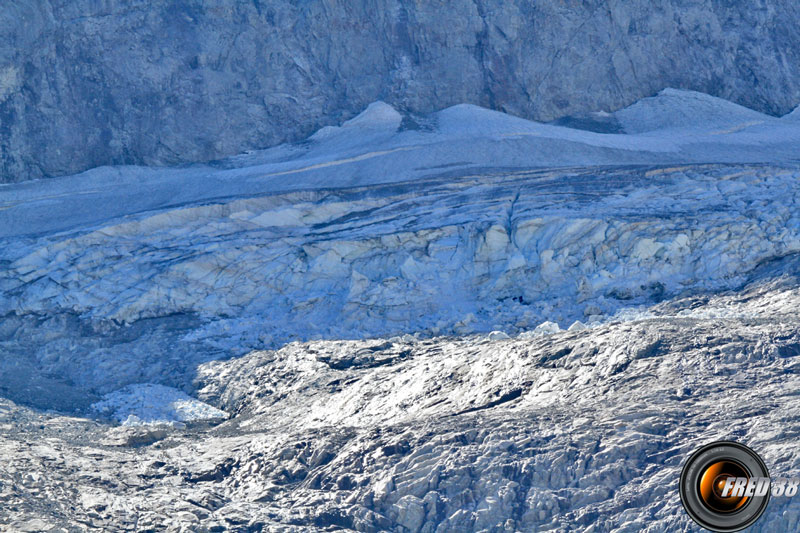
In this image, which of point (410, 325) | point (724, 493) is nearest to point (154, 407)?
point (410, 325)

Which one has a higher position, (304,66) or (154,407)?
(304,66)

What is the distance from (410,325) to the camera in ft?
60.1

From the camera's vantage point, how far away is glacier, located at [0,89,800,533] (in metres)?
12.1

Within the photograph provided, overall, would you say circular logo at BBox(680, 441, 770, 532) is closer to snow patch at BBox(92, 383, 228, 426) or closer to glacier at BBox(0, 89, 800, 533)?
glacier at BBox(0, 89, 800, 533)

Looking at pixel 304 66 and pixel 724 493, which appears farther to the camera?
pixel 304 66

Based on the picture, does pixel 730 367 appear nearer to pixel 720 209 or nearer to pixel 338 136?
pixel 720 209

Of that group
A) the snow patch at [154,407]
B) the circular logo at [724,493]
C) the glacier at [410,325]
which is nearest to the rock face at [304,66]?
the glacier at [410,325]

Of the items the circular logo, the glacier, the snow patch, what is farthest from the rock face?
the circular logo

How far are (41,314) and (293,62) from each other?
9577 millimetres

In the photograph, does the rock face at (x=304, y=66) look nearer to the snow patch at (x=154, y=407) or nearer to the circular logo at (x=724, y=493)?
the snow patch at (x=154, y=407)

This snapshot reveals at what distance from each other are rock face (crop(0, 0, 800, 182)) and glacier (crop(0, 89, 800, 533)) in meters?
0.82

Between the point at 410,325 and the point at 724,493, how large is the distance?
888cm

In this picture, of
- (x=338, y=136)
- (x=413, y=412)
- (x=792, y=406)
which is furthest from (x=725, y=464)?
(x=338, y=136)

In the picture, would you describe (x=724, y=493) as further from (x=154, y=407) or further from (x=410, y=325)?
(x=154, y=407)
